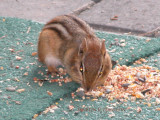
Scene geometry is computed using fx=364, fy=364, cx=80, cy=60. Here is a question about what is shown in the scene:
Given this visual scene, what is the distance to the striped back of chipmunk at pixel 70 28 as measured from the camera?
3935 millimetres

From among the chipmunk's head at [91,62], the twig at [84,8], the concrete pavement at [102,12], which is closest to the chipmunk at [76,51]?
the chipmunk's head at [91,62]

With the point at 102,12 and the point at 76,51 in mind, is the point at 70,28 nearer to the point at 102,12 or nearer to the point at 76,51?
the point at 76,51

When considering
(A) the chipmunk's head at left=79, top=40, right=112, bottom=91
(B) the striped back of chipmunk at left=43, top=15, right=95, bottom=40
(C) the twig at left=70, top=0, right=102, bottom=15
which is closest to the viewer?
(A) the chipmunk's head at left=79, top=40, right=112, bottom=91

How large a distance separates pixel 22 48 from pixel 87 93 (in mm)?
1397

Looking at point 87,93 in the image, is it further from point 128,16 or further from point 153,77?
point 128,16

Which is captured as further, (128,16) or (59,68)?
(128,16)

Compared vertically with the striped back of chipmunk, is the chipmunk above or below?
below

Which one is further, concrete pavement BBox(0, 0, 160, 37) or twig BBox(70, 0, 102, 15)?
twig BBox(70, 0, 102, 15)

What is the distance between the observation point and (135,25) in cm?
557

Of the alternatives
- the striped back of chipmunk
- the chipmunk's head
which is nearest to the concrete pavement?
the striped back of chipmunk

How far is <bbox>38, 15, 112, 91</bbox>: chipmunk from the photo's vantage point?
3.30 meters

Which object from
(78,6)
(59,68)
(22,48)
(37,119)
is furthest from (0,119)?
(78,6)

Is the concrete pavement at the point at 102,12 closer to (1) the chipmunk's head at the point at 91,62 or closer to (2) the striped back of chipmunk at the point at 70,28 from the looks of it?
(2) the striped back of chipmunk at the point at 70,28

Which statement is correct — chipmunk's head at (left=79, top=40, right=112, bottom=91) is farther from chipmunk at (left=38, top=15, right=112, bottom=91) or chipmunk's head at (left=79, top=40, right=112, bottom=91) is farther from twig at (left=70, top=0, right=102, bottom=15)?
twig at (left=70, top=0, right=102, bottom=15)
